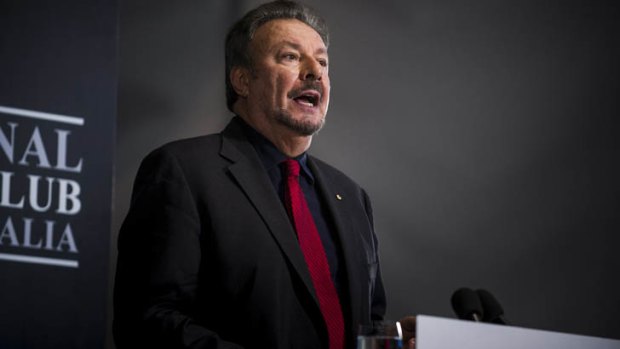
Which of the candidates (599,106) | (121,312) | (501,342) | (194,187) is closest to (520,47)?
(599,106)

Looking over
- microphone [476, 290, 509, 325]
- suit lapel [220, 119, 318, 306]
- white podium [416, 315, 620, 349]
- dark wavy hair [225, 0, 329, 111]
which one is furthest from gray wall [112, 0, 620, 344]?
white podium [416, 315, 620, 349]

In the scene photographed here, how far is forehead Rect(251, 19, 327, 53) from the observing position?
3.28 meters

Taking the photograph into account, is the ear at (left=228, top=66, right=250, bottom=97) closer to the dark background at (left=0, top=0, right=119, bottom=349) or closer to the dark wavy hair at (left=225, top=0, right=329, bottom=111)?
the dark wavy hair at (left=225, top=0, right=329, bottom=111)

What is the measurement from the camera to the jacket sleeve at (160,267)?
2.67 meters

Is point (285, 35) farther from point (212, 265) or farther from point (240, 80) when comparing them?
point (212, 265)

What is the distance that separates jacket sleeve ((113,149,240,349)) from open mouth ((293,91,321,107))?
1.59ft

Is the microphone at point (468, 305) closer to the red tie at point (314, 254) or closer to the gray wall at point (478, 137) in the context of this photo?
the red tie at point (314, 254)

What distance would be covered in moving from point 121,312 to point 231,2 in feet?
4.38

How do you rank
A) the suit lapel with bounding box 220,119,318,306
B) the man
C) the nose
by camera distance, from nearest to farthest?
the man
the suit lapel with bounding box 220,119,318,306
the nose

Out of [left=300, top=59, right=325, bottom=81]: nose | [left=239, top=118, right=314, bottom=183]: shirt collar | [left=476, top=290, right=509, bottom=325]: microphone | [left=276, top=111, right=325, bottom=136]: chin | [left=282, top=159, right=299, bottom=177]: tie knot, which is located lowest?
[left=476, top=290, right=509, bottom=325]: microphone

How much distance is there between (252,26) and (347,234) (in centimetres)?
71

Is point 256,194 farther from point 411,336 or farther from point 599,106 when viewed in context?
point 599,106

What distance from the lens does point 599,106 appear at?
4.48m

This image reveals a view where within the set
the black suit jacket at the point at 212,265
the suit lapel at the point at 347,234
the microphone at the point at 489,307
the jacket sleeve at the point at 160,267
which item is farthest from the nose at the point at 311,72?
the microphone at the point at 489,307
